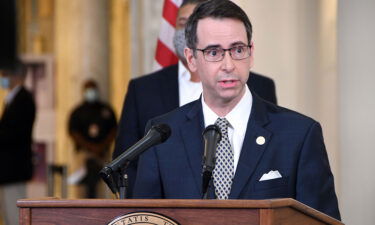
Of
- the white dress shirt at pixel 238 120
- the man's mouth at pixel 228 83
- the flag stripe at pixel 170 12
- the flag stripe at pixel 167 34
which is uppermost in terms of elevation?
the flag stripe at pixel 170 12

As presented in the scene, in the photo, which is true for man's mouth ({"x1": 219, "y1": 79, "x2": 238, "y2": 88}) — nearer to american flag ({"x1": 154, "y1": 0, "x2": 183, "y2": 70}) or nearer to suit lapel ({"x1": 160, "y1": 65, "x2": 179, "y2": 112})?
suit lapel ({"x1": 160, "y1": 65, "x2": 179, "y2": 112})

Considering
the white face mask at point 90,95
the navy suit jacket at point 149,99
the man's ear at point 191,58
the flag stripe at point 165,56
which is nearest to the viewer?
the man's ear at point 191,58

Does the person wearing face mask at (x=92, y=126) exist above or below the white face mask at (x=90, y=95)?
below

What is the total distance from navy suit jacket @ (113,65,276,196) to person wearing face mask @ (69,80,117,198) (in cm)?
979

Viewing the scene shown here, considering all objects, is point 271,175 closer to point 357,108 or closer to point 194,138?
point 194,138

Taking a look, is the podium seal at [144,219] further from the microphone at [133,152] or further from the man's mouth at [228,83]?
the man's mouth at [228,83]

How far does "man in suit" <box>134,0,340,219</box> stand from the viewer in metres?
3.54

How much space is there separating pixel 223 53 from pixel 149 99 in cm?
159

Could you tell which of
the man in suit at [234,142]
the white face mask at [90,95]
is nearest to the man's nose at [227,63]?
the man in suit at [234,142]

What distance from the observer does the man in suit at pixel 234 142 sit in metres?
3.54

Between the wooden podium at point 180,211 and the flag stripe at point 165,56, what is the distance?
3514 mm

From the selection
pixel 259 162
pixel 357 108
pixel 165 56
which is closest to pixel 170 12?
pixel 165 56

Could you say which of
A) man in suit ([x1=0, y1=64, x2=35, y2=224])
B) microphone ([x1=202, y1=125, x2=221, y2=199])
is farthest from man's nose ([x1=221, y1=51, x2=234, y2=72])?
man in suit ([x1=0, y1=64, x2=35, y2=224])

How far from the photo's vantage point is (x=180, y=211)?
2932 mm
